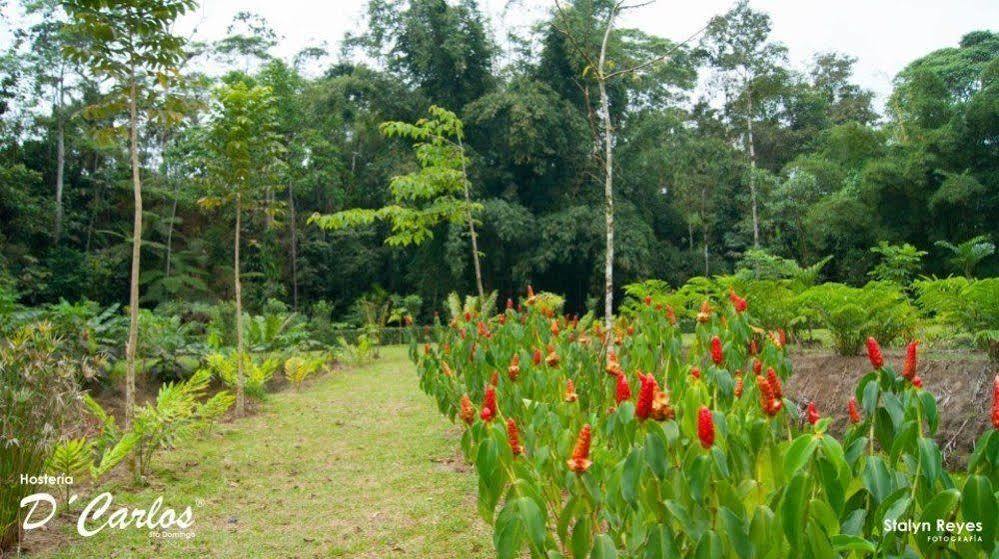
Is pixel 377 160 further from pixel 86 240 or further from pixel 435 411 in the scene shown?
pixel 435 411

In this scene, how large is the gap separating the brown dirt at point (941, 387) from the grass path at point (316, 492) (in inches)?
95.8

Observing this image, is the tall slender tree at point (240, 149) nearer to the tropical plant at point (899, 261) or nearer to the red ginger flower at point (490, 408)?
the red ginger flower at point (490, 408)

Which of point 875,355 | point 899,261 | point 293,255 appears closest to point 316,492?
point 875,355

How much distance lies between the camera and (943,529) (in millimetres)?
1171

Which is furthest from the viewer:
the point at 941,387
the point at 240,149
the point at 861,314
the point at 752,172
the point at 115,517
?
the point at 752,172

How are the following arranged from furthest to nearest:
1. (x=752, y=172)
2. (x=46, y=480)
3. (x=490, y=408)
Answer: (x=752, y=172)
(x=46, y=480)
(x=490, y=408)

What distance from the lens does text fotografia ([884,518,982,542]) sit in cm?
114

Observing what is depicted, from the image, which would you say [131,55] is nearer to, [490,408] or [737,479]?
[490,408]

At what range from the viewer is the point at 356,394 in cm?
674

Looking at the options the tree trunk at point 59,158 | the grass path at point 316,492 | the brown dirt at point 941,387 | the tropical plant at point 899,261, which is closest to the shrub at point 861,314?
the brown dirt at point 941,387

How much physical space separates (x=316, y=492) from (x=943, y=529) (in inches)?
113

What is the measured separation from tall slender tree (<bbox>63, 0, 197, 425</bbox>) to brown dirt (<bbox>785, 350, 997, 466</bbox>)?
14.2 feet

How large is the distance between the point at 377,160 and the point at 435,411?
447 inches

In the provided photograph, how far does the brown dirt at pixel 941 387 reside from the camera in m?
3.39
